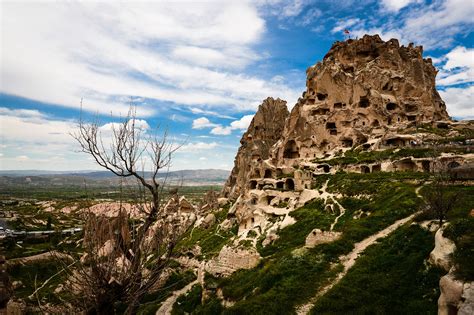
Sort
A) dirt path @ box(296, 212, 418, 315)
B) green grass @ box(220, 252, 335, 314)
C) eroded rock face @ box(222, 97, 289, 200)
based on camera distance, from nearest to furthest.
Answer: dirt path @ box(296, 212, 418, 315) < green grass @ box(220, 252, 335, 314) < eroded rock face @ box(222, 97, 289, 200)

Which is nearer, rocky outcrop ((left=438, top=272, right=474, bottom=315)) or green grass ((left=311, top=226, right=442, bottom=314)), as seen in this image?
rocky outcrop ((left=438, top=272, right=474, bottom=315))

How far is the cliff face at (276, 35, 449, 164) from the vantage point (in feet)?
204

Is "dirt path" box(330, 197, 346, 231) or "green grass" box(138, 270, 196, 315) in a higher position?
"dirt path" box(330, 197, 346, 231)

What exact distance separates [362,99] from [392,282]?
57.2 metres

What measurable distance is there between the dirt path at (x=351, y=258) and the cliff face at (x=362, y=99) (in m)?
39.4

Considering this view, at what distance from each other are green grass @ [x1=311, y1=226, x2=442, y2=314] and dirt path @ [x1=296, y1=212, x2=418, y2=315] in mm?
609

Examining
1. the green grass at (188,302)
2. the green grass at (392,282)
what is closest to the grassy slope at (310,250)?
the green grass at (392,282)

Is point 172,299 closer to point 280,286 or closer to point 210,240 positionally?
point 210,240

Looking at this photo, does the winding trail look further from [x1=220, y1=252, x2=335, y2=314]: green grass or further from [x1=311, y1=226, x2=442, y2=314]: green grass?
[x1=311, y1=226, x2=442, y2=314]: green grass

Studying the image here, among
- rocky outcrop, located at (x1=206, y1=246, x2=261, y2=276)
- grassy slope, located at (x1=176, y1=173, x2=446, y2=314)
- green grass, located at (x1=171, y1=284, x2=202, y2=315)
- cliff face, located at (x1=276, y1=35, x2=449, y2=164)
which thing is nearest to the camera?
grassy slope, located at (x1=176, y1=173, x2=446, y2=314)

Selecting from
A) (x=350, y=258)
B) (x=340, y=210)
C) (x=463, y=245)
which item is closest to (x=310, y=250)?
(x=350, y=258)

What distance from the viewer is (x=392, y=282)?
14.5 metres

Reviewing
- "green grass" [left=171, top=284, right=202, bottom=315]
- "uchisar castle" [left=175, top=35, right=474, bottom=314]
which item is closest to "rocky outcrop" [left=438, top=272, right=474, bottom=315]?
"uchisar castle" [left=175, top=35, right=474, bottom=314]

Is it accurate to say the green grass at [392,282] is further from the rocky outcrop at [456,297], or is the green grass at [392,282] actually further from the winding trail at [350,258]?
the rocky outcrop at [456,297]
